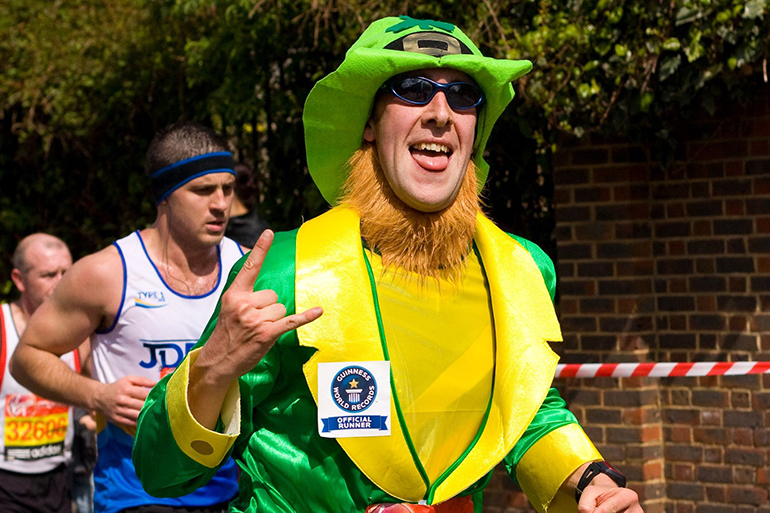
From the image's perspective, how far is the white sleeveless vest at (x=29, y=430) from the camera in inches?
216

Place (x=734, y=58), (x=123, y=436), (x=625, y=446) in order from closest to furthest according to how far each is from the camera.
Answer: (x=123, y=436)
(x=734, y=58)
(x=625, y=446)

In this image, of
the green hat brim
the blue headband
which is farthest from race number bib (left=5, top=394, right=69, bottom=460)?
the green hat brim

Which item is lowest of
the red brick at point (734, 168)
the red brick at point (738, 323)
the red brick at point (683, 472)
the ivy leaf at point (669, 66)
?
the red brick at point (683, 472)

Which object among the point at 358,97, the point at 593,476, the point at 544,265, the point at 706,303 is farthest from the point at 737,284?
the point at 358,97

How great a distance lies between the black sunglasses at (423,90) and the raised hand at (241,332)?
657mm

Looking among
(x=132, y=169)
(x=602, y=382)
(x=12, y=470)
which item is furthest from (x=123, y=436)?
(x=132, y=169)

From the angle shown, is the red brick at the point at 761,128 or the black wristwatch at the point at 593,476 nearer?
the black wristwatch at the point at 593,476

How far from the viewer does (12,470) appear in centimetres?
545

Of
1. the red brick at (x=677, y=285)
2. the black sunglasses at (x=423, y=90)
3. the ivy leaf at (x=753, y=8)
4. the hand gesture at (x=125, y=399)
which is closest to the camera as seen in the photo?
the black sunglasses at (x=423, y=90)

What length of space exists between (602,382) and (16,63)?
5.34 meters

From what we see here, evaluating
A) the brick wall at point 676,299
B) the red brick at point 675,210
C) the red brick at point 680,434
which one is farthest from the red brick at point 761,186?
the red brick at point 680,434

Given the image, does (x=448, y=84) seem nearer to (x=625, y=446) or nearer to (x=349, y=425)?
(x=349, y=425)

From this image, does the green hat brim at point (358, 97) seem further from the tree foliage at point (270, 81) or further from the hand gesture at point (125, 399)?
the tree foliage at point (270, 81)

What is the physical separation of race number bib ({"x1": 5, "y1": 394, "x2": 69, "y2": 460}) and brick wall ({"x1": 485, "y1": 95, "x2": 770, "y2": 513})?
272 cm
